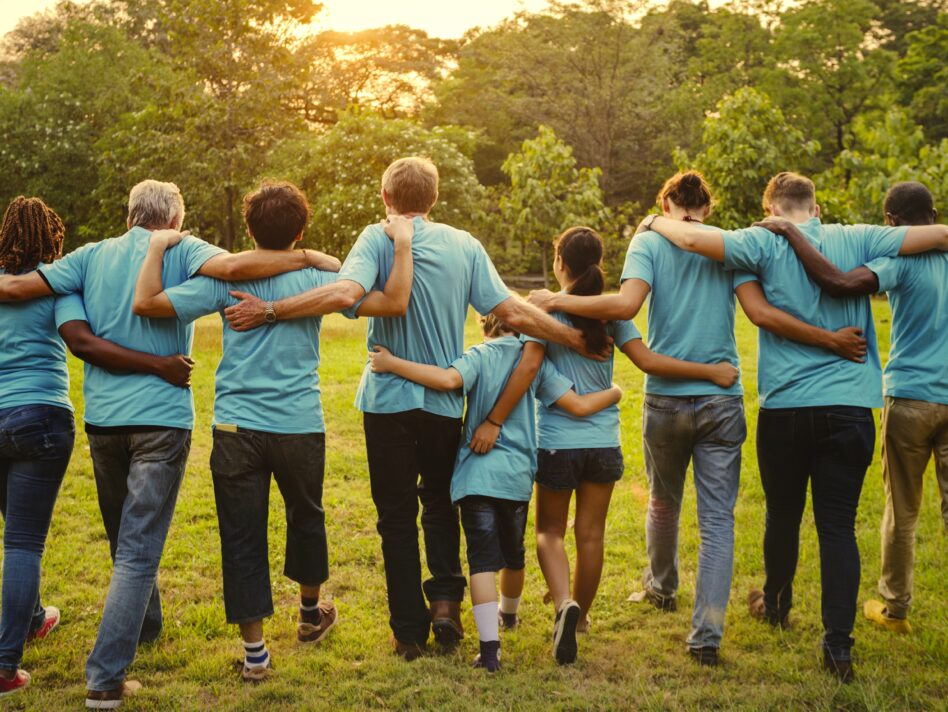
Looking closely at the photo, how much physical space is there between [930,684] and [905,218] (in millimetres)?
2162

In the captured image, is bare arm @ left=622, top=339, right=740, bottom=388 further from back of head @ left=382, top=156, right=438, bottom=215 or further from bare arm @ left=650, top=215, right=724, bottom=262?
back of head @ left=382, top=156, right=438, bottom=215

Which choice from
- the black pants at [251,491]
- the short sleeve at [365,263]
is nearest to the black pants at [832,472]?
the short sleeve at [365,263]

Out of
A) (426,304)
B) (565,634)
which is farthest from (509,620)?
(426,304)

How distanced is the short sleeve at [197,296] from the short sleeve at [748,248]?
7.24 feet

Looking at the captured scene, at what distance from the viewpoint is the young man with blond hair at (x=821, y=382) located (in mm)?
3945

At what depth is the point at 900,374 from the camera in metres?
4.43

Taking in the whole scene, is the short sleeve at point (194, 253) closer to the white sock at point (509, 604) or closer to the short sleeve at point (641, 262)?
the short sleeve at point (641, 262)

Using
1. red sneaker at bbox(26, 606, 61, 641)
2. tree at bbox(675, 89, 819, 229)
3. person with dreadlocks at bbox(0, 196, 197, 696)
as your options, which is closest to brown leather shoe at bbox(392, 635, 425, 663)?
person with dreadlocks at bbox(0, 196, 197, 696)

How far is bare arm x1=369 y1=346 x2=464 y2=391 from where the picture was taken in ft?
13.0

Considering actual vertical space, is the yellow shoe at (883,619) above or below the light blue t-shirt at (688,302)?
below

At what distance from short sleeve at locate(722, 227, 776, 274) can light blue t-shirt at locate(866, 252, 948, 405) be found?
0.68 m

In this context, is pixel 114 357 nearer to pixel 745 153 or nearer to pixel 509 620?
pixel 509 620

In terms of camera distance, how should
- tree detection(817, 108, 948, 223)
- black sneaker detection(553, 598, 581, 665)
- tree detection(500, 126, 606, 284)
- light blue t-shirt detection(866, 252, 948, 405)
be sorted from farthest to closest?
tree detection(500, 126, 606, 284) < tree detection(817, 108, 948, 223) < light blue t-shirt detection(866, 252, 948, 405) < black sneaker detection(553, 598, 581, 665)

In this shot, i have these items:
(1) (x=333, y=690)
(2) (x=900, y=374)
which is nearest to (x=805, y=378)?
(2) (x=900, y=374)
